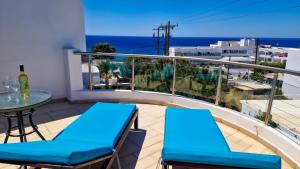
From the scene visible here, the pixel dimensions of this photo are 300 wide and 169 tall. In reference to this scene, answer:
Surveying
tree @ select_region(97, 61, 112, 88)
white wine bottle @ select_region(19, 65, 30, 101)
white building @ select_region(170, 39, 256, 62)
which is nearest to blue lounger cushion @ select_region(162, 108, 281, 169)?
white wine bottle @ select_region(19, 65, 30, 101)

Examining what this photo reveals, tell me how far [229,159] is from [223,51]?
6440cm

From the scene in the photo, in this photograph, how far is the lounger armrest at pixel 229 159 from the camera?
50.8 inches

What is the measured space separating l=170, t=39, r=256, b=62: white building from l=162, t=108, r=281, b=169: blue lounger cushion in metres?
44.9

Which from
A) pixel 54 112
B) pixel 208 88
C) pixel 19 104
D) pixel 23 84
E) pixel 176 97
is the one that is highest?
pixel 23 84

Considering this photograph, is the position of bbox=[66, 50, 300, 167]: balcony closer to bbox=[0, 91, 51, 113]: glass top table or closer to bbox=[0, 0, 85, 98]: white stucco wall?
bbox=[0, 0, 85, 98]: white stucco wall

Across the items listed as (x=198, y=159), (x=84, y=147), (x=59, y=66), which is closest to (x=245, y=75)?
(x=198, y=159)

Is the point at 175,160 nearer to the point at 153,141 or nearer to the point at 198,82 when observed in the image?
the point at 153,141

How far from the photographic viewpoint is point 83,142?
175cm

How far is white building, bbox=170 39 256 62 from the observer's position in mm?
50594

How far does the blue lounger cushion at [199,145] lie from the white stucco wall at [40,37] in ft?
9.50

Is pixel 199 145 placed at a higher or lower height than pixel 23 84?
lower

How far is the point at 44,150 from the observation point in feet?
4.41

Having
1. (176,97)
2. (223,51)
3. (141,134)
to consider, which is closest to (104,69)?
(176,97)

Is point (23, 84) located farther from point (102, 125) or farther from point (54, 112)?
point (54, 112)
